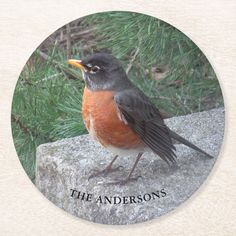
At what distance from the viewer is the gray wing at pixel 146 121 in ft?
5.95

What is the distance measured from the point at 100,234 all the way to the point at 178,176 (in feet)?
0.75

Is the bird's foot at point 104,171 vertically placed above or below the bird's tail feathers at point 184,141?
below

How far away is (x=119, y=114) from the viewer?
1.81 metres

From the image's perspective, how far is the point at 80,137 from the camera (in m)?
1.88

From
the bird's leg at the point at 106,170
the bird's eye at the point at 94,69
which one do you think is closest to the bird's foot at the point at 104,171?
the bird's leg at the point at 106,170

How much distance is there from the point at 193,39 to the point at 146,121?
8.8 inches

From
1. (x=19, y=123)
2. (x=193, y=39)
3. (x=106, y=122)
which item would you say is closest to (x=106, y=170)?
(x=106, y=122)

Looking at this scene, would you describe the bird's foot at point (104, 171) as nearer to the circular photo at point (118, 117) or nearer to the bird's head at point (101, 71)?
the circular photo at point (118, 117)

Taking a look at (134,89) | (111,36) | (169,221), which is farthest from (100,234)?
(111,36)

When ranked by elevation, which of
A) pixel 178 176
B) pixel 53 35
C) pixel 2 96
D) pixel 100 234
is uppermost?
pixel 53 35

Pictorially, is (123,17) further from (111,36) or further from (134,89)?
(134,89)

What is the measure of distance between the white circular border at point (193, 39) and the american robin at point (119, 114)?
103mm

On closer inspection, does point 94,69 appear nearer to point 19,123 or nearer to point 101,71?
point 101,71

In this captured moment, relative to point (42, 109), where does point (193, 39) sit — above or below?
above
